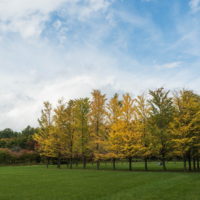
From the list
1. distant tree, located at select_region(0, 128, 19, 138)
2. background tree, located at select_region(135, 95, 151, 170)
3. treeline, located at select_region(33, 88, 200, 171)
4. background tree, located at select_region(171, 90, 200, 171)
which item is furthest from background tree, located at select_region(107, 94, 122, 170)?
distant tree, located at select_region(0, 128, 19, 138)

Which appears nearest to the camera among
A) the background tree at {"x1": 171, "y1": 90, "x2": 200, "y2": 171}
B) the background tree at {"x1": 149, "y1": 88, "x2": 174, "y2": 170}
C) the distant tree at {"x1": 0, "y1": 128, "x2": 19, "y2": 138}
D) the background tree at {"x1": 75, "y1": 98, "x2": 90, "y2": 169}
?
the background tree at {"x1": 171, "y1": 90, "x2": 200, "y2": 171}

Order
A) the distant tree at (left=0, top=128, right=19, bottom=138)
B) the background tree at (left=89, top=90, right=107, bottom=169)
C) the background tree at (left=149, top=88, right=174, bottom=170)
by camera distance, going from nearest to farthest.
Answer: the background tree at (left=149, top=88, right=174, bottom=170), the background tree at (left=89, top=90, right=107, bottom=169), the distant tree at (left=0, top=128, right=19, bottom=138)

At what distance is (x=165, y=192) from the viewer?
11.3 metres

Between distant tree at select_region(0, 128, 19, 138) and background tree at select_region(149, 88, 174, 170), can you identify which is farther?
distant tree at select_region(0, 128, 19, 138)

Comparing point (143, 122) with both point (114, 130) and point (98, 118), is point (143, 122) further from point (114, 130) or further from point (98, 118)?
point (98, 118)

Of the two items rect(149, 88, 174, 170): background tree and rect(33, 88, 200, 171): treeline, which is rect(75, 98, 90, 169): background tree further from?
rect(149, 88, 174, 170): background tree

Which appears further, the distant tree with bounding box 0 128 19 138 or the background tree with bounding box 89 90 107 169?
the distant tree with bounding box 0 128 19 138

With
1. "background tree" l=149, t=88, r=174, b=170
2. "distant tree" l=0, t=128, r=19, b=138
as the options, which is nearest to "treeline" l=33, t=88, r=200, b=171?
"background tree" l=149, t=88, r=174, b=170


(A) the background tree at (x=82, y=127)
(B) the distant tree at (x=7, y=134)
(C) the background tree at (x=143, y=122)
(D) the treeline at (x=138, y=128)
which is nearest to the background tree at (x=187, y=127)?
(D) the treeline at (x=138, y=128)

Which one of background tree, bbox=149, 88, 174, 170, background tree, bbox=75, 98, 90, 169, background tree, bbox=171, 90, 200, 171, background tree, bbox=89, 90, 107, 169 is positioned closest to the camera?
background tree, bbox=171, 90, 200, 171

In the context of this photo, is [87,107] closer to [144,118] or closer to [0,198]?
[144,118]

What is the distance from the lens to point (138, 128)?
26.5 m

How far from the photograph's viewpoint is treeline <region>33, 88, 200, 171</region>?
23906mm

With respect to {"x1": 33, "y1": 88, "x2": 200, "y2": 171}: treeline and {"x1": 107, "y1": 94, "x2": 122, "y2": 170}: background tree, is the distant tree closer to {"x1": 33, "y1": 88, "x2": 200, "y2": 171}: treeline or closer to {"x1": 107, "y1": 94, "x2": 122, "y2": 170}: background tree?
{"x1": 33, "y1": 88, "x2": 200, "y2": 171}: treeline
